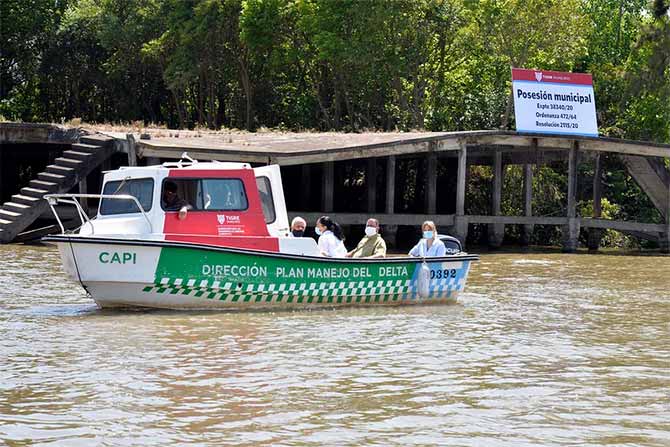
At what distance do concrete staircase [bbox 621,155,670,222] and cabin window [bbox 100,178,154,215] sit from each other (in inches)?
797

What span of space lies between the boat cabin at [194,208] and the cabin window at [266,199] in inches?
5.2

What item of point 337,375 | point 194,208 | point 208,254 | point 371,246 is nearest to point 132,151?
point 371,246

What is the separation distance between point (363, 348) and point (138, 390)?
338 cm

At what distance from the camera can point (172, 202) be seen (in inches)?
630

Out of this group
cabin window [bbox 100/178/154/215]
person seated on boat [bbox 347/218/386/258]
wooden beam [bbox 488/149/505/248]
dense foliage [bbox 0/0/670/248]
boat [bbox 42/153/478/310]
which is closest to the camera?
boat [bbox 42/153/478/310]

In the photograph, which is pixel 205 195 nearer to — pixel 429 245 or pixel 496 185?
pixel 429 245

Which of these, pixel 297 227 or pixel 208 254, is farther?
pixel 297 227

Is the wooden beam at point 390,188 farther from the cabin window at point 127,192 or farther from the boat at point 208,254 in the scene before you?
the cabin window at point 127,192

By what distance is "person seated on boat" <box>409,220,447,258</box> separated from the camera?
17.6 meters

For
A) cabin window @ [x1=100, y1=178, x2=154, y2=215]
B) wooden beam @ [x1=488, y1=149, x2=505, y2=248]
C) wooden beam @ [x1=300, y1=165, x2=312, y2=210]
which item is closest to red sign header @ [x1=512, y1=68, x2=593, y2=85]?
wooden beam @ [x1=488, y1=149, x2=505, y2=248]

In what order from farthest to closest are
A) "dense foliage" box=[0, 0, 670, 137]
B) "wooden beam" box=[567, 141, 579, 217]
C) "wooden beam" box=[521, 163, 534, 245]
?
"dense foliage" box=[0, 0, 670, 137] < "wooden beam" box=[521, 163, 534, 245] < "wooden beam" box=[567, 141, 579, 217]

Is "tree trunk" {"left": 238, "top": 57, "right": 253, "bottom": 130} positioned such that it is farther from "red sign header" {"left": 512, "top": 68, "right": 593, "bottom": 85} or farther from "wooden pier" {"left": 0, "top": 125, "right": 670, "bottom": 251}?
"red sign header" {"left": 512, "top": 68, "right": 593, "bottom": 85}

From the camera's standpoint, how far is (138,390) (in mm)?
10570

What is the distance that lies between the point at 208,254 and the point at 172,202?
1.22 meters
